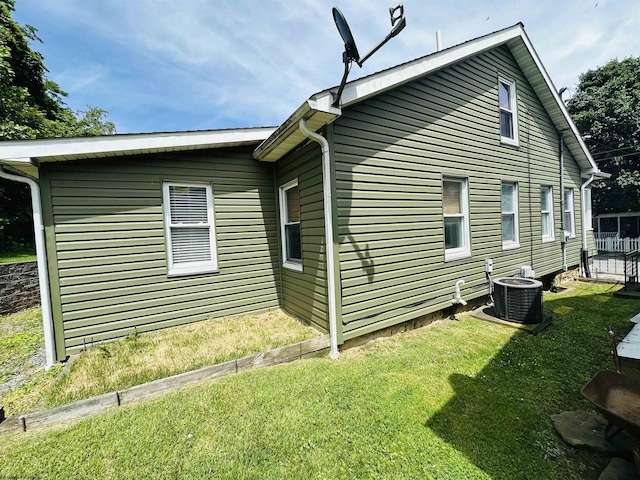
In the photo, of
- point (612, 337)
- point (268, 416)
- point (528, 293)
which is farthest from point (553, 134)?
point (268, 416)

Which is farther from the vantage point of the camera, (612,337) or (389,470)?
(612,337)

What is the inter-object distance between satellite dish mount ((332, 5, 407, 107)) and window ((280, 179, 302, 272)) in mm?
2258

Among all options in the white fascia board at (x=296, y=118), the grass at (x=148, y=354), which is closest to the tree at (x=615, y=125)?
the white fascia board at (x=296, y=118)

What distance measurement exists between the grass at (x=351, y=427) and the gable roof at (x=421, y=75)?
3.32 m

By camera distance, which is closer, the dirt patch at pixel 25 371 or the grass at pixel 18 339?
the dirt patch at pixel 25 371

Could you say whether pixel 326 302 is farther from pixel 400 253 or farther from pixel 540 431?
pixel 540 431

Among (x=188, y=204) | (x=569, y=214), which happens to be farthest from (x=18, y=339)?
(x=569, y=214)

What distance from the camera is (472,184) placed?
5855 millimetres

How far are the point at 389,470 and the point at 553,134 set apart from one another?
33.6 feet

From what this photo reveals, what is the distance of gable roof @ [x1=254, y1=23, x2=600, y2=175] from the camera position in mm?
3520

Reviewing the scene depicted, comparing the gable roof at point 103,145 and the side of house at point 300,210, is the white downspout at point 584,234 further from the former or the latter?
the gable roof at point 103,145

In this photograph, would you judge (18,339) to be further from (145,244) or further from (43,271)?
(145,244)

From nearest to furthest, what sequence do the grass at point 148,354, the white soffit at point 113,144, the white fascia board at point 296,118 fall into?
the grass at point 148,354 → the white fascia board at point 296,118 → the white soffit at point 113,144

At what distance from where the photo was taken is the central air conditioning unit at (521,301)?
4.91 meters
